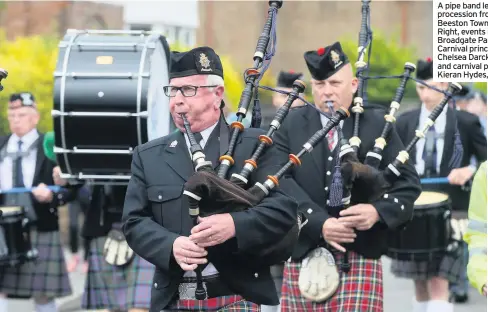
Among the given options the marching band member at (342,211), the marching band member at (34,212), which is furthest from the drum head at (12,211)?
the marching band member at (342,211)

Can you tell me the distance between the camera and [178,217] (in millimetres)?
4469

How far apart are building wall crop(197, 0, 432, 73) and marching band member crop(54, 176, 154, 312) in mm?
26817

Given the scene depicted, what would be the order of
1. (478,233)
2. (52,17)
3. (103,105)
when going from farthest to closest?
(52,17)
(103,105)
(478,233)

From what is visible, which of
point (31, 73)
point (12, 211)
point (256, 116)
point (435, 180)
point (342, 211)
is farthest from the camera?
point (31, 73)

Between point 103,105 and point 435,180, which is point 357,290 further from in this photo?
point 435,180

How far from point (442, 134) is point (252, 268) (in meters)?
3.98

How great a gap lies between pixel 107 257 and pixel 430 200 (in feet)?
6.90

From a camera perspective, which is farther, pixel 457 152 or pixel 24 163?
pixel 24 163

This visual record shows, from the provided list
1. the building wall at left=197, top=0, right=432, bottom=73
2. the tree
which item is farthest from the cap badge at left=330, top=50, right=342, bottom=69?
the building wall at left=197, top=0, right=432, bottom=73

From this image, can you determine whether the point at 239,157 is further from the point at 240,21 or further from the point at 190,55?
the point at 240,21

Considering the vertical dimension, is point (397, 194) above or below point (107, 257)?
above

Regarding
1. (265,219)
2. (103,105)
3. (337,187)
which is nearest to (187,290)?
(265,219)

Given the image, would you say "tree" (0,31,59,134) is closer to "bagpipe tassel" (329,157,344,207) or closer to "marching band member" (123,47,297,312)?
"bagpipe tassel" (329,157,344,207)

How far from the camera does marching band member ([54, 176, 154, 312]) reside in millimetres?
7223
